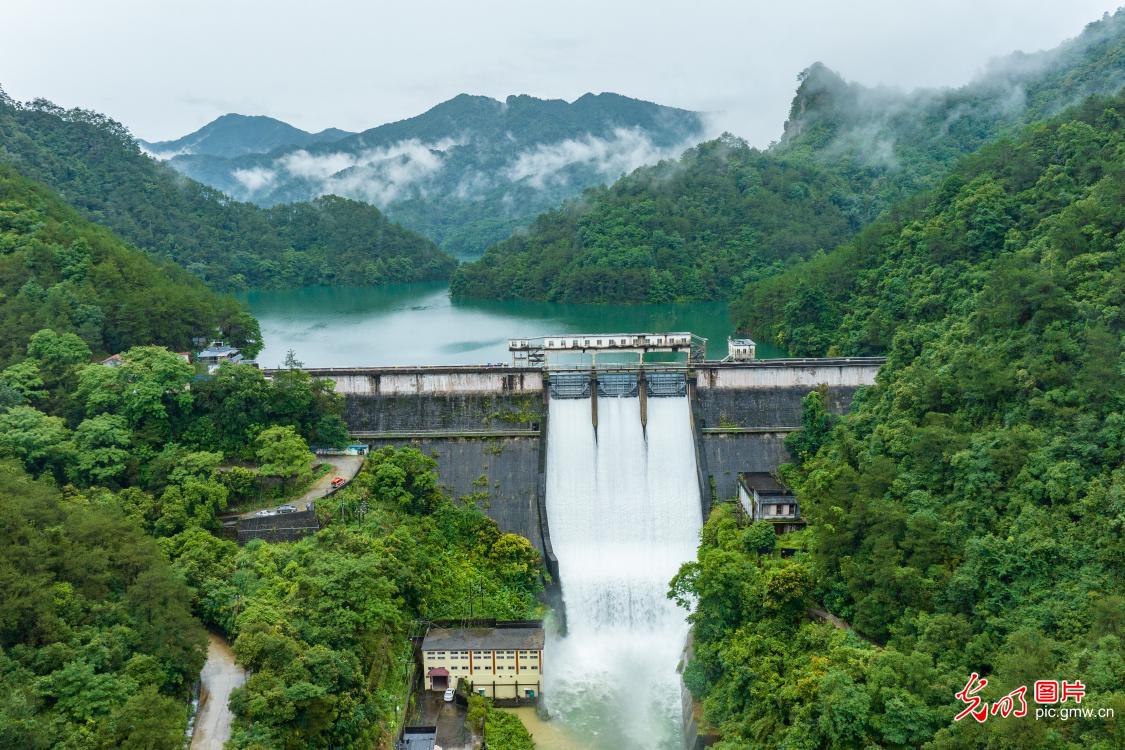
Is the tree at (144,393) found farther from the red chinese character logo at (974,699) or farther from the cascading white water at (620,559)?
the red chinese character logo at (974,699)

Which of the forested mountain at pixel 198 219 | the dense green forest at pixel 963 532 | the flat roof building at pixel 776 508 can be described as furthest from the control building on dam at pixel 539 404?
the forested mountain at pixel 198 219

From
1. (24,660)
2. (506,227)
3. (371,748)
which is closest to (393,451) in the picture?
(371,748)

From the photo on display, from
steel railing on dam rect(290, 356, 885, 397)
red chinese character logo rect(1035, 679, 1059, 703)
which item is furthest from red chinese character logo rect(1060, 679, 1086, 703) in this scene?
steel railing on dam rect(290, 356, 885, 397)

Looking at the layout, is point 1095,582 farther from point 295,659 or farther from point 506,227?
point 506,227

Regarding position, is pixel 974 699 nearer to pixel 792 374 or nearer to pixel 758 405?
pixel 758 405

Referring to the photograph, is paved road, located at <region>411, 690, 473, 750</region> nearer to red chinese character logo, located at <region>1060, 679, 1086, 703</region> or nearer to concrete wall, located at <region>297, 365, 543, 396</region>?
red chinese character logo, located at <region>1060, 679, 1086, 703</region>

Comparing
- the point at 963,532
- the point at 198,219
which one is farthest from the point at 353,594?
the point at 198,219

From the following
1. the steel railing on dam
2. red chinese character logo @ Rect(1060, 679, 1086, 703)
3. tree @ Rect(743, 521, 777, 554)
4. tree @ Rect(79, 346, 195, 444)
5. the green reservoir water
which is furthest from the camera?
the green reservoir water
